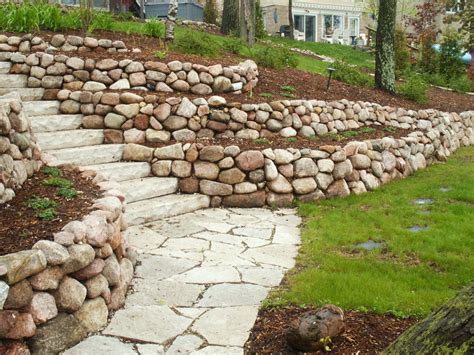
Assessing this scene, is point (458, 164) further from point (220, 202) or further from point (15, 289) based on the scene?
point (15, 289)

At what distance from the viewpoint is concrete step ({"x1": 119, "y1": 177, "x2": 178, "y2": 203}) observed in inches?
253

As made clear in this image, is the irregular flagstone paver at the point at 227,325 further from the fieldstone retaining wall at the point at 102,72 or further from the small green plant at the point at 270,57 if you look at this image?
the small green plant at the point at 270,57

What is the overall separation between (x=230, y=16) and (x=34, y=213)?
14015 mm

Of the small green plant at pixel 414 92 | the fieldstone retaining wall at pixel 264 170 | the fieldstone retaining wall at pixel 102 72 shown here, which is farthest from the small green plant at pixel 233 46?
the fieldstone retaining wall at pixel 264 170

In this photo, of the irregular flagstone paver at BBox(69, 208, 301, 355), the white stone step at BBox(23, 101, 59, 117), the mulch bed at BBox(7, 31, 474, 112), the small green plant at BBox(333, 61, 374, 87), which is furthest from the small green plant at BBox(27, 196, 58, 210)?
the small green plant at BBox(333, 61, 374, 87)

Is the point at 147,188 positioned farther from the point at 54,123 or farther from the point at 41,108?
the point at 41,108

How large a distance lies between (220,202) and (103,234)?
10.9 feet

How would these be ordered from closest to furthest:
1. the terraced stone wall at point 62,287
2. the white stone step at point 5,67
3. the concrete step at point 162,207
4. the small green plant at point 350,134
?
the terraced stone wall at point 62,287, the concrete step at point 162,207, the white stone step at point 5,67, the small green plant at point 350,134

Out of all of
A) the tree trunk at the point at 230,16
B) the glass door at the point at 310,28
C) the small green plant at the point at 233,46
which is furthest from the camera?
the glass door at the point at 310,28

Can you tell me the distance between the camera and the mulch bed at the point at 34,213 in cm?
366

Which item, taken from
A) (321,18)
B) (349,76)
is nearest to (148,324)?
(349,76)

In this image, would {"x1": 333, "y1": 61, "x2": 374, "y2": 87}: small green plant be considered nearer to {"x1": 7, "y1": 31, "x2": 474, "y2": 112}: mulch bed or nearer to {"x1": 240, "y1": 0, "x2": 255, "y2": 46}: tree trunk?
{"x1": 7, "y1": 31, "x2": 474, "y2": 112}: mulch bed

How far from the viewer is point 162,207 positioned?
6.41 metres

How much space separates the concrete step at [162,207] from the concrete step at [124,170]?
46cm
